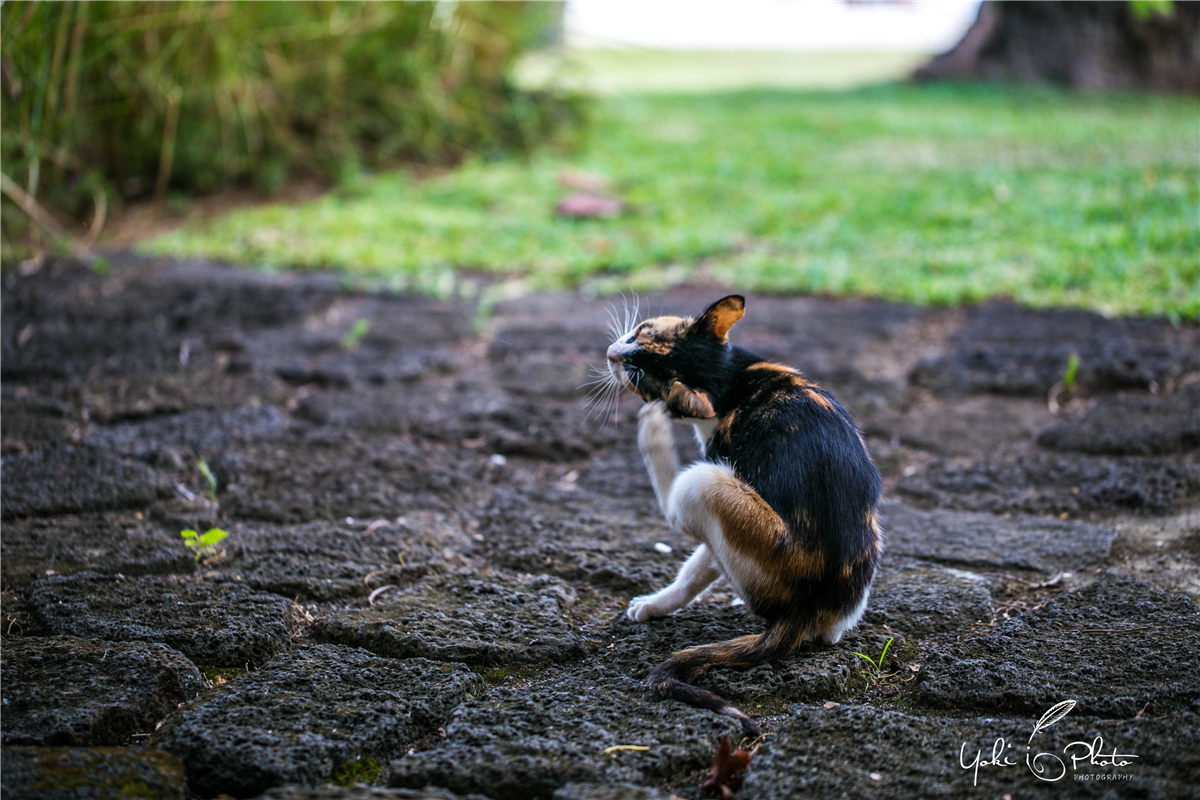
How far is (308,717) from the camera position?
185cm

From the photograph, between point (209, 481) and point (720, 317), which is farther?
point (209, 481)

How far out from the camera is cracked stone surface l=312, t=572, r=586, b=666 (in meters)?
2.15

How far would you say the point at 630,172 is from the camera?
298 inches

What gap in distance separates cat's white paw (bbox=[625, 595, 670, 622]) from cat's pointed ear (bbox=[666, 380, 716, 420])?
17.6 inches

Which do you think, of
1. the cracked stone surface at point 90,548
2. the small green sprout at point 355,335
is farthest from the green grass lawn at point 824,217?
the cracked stone surface at point 90,548

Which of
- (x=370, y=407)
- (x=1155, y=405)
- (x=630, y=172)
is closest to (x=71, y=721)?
(x=370, y=407)

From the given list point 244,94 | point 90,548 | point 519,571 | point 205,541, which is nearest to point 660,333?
point 519,571

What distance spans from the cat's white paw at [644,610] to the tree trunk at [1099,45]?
10.5 metres

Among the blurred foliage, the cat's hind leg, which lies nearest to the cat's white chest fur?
the cat's hind leg

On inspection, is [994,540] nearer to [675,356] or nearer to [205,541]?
[675,356]

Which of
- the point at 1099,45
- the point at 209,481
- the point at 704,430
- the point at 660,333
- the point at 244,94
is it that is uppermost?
the point at 1099,45

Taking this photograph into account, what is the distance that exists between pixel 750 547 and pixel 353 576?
107cm

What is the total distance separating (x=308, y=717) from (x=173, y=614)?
588mm

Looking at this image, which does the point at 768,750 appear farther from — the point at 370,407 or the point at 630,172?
the point at 630,172
